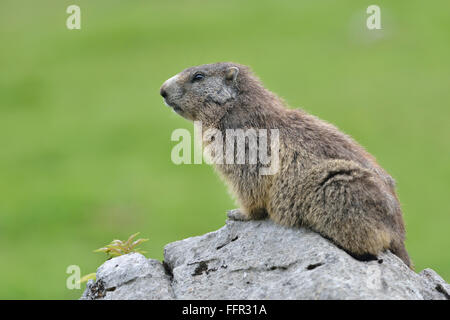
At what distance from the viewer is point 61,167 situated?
31.5 meters

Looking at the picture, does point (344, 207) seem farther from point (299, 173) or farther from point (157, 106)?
point (157, 106)

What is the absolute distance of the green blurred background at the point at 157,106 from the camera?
1048 inches

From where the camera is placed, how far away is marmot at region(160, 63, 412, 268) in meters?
8.06

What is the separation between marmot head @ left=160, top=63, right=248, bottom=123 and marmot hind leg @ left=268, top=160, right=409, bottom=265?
1513mm

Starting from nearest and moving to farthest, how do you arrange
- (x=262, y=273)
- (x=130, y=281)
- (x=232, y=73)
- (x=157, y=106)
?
(x=262, y=273) < (x=130, y=281) < (x=232, y=73) < (x=157, y=106)

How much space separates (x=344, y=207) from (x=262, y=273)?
107cm

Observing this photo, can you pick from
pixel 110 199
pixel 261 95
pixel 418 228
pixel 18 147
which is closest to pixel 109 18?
pixel 18 147

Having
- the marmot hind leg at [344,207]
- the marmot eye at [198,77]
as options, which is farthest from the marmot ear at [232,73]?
the marmot hind leg at [344,207]

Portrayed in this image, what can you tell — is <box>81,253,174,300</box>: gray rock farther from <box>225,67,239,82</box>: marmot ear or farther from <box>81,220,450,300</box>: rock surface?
<box>225,67,239,82</box>: marmot ear

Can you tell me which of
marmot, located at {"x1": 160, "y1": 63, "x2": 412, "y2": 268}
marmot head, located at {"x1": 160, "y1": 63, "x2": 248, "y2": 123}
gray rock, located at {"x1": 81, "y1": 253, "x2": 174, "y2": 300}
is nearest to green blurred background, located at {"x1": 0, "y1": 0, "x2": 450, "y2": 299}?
marmot head, located at {"x1": 160, "y1": 63, "x2": 248, "y2": 123}

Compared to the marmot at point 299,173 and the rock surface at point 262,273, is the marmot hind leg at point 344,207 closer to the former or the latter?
the marmot at point 299,173

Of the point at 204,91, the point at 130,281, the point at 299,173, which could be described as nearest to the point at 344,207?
the point at 299,173

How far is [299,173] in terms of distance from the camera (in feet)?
27.8

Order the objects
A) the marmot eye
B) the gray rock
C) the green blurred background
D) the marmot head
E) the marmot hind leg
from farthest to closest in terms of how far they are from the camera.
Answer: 1. the green blurred background
2. the marmot eye
3. the marmot head
4. the marmot hind leg
5. the gray rock
